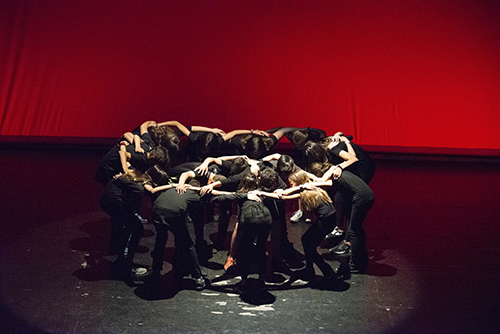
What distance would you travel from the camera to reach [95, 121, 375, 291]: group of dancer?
14.1 feet

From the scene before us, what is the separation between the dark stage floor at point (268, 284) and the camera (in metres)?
3.88

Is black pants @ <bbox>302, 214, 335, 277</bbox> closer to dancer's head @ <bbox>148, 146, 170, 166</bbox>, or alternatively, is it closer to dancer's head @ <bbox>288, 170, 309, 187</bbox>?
dancer's head @ <bbox>288, 170, 309, 187</bbox>

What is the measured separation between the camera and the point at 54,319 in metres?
3.82

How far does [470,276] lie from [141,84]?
5708mm

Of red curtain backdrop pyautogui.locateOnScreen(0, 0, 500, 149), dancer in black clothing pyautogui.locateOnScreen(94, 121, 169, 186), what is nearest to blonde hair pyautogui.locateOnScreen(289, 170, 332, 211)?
dancer in black clothing pyautogui.locateOnScreen(94, 121, 169, 186)

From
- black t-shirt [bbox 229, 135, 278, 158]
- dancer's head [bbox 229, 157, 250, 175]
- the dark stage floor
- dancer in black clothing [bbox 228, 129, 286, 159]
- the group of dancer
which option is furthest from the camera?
black t-shirt [bbox 229, 135, 278, 158]

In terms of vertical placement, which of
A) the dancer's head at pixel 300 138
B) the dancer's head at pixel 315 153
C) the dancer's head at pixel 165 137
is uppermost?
the dancer's head at pixel 165 137

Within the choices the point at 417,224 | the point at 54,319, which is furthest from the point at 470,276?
the point at 54,319

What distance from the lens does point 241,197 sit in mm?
4332

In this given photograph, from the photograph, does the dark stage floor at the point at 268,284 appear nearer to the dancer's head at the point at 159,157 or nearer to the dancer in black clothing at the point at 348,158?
the dancer in black clothing at the point at 348,158

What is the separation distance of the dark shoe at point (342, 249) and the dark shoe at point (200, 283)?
1.44m

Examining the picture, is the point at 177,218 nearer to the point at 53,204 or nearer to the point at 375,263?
the point at 375,263

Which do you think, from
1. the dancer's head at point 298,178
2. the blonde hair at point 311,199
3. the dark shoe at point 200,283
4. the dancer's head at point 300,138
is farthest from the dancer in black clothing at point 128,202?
the dancer's head at point 300,138

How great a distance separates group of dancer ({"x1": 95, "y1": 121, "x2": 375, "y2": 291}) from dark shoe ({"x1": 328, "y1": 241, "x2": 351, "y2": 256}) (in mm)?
10
